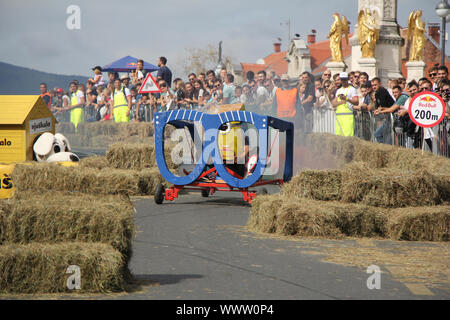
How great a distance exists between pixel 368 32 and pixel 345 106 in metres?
17.0

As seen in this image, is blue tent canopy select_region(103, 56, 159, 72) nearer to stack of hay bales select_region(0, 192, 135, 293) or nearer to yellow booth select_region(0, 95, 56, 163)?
yellow booth select_region(0, 95, 56, 163)

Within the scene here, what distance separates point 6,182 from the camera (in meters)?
12.5

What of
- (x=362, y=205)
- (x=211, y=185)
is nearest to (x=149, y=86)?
(x=211, y=185)

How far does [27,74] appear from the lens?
4112 centimetres

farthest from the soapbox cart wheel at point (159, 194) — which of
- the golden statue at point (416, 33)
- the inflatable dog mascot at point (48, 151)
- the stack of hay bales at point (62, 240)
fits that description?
the golden statue at point (416, 33)

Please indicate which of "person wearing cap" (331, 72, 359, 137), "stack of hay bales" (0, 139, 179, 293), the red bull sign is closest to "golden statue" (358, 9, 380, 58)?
"person wearing cap" (331, 72, 359, 137)

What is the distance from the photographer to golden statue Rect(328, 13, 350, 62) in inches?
1431

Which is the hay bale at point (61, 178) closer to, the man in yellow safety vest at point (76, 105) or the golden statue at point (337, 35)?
the man in yellow safety vest at point (76, 105)

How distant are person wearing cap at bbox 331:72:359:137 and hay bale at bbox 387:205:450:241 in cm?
874

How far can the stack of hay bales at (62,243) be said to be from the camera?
240 inches

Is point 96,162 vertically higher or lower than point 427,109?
lower

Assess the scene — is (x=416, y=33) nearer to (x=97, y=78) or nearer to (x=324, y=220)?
(x=97, y=78)
